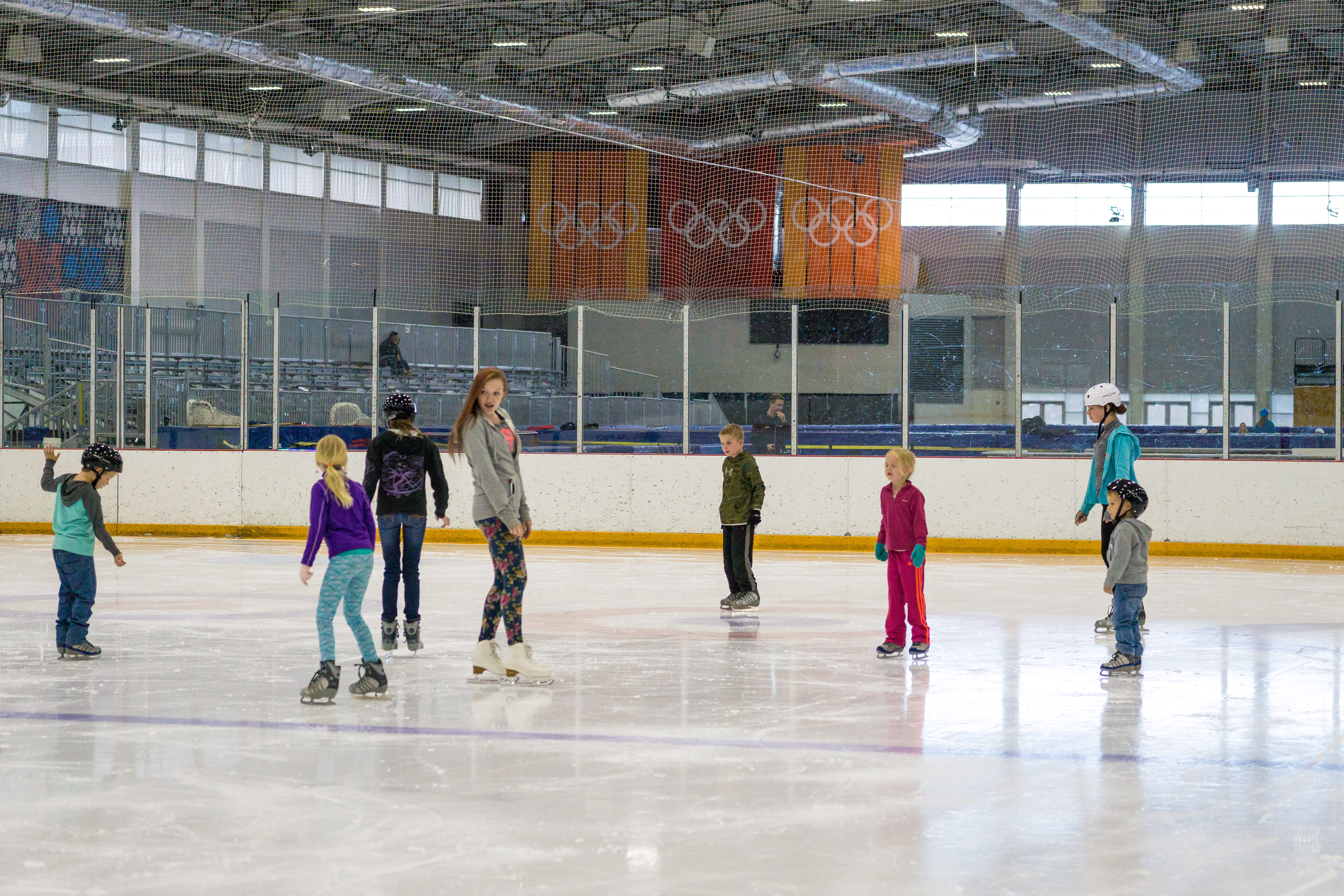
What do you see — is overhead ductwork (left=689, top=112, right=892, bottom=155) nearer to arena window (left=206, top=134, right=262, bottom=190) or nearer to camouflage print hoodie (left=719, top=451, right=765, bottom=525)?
arena window (left=206, top=134, right=262, bottom=190)

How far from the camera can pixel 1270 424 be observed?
1408 cm

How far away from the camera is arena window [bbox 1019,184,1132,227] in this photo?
26.1 metres

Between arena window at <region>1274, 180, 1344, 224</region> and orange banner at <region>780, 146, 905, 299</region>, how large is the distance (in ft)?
24.2

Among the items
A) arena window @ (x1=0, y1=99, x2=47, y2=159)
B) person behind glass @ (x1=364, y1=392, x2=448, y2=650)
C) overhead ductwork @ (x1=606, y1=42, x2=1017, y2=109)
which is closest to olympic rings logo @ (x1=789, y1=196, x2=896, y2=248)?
overhead ductwork @ (x1=606, y1=42, x2=1017, y2=109)

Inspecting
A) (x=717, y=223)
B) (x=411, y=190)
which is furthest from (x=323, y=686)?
(x=411, y=190)

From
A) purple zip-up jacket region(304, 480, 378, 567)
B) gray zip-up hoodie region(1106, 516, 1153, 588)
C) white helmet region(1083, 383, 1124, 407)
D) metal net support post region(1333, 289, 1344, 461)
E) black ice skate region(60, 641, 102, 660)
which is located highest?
metal net support post region(1333, 289, 1344, 461)

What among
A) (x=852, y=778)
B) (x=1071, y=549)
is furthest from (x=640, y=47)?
(x=852, y=778)

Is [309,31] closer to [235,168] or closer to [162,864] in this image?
[235,168]

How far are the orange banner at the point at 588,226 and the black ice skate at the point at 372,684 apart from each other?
70.7 ft

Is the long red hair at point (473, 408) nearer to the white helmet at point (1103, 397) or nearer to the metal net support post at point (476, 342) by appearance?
the white helmet at point (1103, 397)

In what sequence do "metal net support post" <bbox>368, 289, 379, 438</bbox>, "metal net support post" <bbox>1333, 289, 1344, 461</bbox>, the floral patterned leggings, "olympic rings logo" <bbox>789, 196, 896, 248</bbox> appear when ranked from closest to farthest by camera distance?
the floral patterned leggings, "metal net support post" <bbox>1333, 289, 1344, 461</bbox>, "metal net support post" <bbox>368, 289, 379, 438</bbox>, "olympic rings logo" <bbox>789, 196, 896, 248</bbox>

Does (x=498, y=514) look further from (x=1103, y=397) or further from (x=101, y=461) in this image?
(x=1103, y=397)

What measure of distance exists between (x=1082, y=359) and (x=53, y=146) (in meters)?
19.7

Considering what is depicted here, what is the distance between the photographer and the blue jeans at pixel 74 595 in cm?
698
